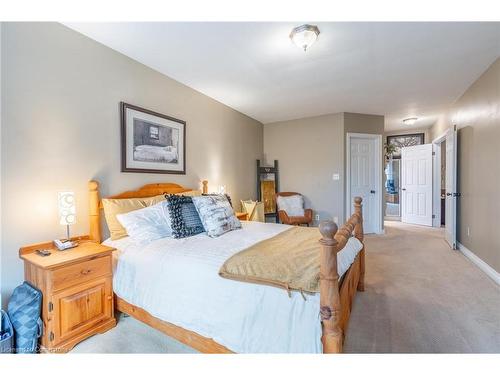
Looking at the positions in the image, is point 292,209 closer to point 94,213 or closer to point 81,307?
point 94,213

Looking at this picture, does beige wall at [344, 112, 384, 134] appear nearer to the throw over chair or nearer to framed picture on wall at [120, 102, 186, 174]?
the throw over chair

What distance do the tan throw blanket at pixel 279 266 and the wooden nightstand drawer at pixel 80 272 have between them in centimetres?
97

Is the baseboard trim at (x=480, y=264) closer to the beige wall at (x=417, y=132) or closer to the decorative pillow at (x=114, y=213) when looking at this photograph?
the beige wall at (x=417, y=132)

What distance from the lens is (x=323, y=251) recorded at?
114cm

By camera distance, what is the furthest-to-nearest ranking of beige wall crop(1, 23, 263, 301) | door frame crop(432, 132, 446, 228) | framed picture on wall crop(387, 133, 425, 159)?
framed picture on wall crop(387, 133, 425, 159)
door frame crop(432, 132, 446, 228)
beige wall crop(1, 23, 263, 301)

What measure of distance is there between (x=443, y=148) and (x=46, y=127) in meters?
7.15

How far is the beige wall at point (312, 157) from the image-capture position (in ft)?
15.6

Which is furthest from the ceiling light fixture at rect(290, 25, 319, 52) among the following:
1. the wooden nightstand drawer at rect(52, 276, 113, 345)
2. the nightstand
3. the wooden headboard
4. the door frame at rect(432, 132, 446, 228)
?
the door frame at rect(432, 132, 446, 228)

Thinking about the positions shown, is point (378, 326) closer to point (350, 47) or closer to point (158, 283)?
point (158, 283)

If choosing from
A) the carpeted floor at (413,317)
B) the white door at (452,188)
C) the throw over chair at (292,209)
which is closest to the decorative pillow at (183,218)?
the carpeted floor at (413,317)

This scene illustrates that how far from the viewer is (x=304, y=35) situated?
6.86 ft

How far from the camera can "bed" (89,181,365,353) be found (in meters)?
1.17

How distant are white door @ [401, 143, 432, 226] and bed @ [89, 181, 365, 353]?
4.99m

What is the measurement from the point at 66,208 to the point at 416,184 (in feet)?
22.4
